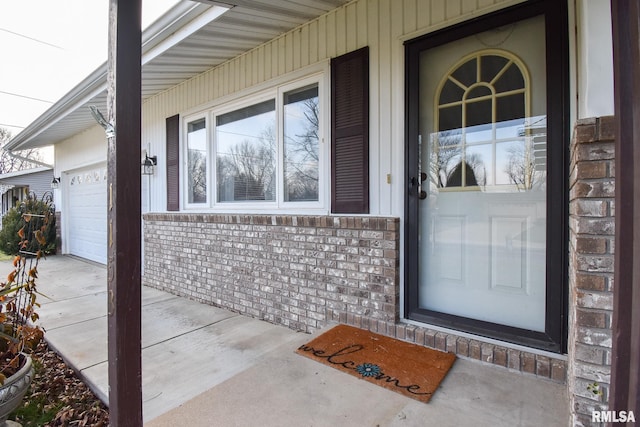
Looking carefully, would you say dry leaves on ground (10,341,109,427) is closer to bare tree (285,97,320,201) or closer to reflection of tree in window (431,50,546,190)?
bare tree (285,97,320,201)

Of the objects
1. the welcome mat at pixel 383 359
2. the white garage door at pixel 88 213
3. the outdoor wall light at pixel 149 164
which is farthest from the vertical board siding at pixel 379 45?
→ the white garage door at pixel 88 213

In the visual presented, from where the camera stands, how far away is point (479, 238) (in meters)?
2.42

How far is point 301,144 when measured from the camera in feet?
11.3

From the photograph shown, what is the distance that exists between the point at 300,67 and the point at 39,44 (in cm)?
492

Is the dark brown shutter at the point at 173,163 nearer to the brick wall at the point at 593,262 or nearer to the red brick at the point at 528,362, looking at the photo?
the red brick at the point at 528,362

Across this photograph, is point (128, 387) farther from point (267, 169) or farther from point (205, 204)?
point (205, 204)

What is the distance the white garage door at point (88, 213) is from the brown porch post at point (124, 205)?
684cm

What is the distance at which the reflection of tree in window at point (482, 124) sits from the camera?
2.25m

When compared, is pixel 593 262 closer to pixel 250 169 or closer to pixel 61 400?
pixel 61 400

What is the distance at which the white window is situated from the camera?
3.36 m

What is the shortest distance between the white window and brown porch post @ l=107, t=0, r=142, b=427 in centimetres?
205

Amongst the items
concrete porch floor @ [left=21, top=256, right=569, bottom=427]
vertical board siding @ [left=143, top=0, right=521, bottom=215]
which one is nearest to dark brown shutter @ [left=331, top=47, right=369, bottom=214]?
vertical board siding @ [left=143, top=0, right=521, bottom=215]

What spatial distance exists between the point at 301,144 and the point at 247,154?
0.93 m

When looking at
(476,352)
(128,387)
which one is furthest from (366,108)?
(128,387)
